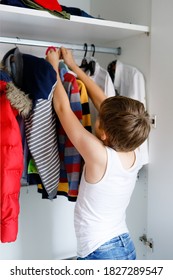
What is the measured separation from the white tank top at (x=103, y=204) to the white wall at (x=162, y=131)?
260 millimetres

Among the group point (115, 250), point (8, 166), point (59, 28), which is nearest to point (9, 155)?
point (8, 166)

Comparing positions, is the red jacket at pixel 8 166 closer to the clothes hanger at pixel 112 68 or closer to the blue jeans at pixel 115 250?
the blue jeans at pixel 115 250

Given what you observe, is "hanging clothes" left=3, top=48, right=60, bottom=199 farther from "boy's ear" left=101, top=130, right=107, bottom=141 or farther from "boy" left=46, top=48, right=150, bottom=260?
"boy's ear" left=101, top=130, right=107, bottom=141

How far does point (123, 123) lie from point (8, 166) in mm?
402

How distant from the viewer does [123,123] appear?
3.27ft

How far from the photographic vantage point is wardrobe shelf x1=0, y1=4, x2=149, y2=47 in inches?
45.1

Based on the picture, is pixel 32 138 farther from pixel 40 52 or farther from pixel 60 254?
pixel 60 254

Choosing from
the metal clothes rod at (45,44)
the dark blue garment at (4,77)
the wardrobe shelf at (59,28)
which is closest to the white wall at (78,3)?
the wardrobe shelf at (59,28)

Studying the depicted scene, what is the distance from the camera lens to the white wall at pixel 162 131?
131 centimetres

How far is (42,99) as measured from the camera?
1074 millimetres

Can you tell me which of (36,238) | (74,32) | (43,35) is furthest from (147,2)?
(36,238)

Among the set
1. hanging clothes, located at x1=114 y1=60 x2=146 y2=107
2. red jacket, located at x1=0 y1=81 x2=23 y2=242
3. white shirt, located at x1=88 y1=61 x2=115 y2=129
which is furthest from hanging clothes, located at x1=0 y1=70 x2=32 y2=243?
hanging clothes, located at x1=114 y1=60 x2=146 y2=107

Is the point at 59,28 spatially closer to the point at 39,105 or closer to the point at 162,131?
the point at 39,105

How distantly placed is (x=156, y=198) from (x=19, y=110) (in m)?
0.77
